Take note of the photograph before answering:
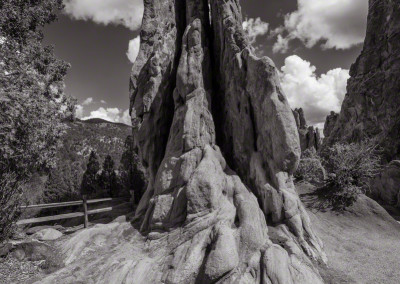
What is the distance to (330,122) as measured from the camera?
2643 inches

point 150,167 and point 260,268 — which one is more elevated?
point 150,167

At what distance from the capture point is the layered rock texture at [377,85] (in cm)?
3392

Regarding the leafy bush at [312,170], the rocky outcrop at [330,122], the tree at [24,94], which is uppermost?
the rocky outcrop at [330,122]

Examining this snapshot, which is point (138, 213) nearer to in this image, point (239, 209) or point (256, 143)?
point (239, 209)

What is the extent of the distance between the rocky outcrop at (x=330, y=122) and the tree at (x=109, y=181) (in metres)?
59.9

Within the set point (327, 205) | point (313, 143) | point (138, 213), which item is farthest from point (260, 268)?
point (313, 143)

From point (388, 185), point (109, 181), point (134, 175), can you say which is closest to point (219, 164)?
point (134, 175)

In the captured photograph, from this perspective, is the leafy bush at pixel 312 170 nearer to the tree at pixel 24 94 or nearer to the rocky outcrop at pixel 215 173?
the rocky outcrop at pixel 215 173

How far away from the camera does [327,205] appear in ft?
45.1

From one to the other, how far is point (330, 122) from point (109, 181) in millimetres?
63550

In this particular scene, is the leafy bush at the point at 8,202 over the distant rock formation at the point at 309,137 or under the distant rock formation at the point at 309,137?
under

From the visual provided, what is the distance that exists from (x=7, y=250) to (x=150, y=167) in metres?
6.81

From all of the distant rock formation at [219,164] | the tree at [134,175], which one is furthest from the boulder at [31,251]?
the tree at [134,175]

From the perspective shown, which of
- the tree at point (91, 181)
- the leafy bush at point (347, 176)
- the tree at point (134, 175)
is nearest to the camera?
the leafy bush at point (347, 176)
